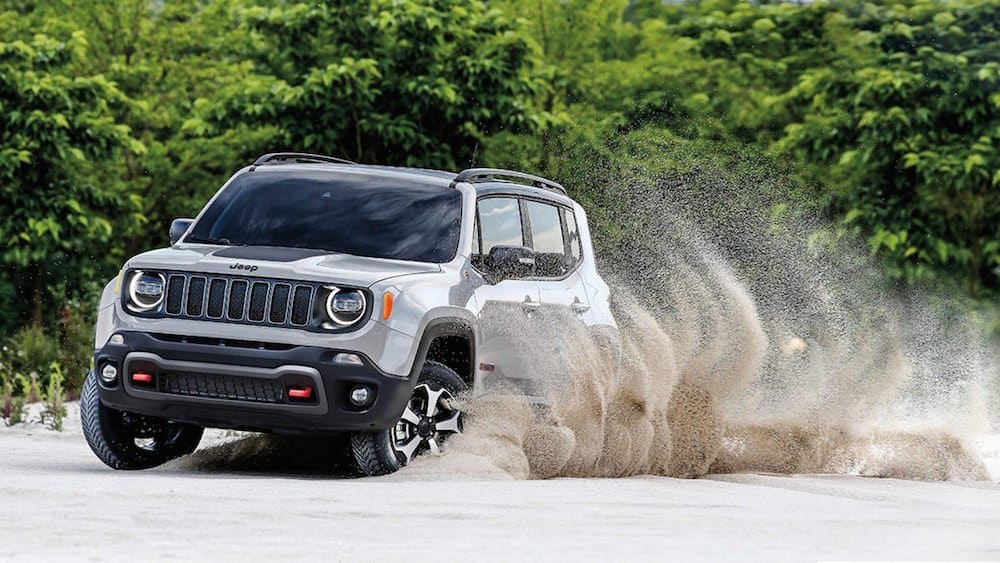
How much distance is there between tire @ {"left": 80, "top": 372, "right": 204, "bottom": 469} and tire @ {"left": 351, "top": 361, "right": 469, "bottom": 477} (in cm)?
140

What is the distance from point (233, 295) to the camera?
8820 millimetres

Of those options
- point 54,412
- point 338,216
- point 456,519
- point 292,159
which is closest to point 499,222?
point 338,216

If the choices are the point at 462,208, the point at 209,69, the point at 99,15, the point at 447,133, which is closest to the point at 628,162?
the point at 447,133

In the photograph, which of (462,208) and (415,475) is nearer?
(415,475)

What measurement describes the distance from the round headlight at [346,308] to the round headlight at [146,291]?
37.3 inches

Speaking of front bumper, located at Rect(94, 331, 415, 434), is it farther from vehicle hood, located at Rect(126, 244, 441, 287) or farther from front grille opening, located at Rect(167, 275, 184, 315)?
vehicle hood, located at Rect(126, 244, 441, 287)

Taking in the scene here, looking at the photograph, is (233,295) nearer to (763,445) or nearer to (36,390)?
(763,445)

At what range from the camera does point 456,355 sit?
31.0 ft

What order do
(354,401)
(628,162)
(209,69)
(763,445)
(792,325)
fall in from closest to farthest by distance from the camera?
(354,401)
(763,445)
(792,325)
(628,162)
(209,69)

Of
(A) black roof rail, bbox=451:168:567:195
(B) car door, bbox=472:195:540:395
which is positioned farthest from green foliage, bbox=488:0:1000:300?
(B) car door, bbox=472:195:540:395

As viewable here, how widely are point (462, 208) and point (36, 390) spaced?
6.89 meters

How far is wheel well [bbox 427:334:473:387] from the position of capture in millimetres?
9352

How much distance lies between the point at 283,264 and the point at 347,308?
47cm

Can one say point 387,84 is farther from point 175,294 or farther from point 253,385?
point 253,385
